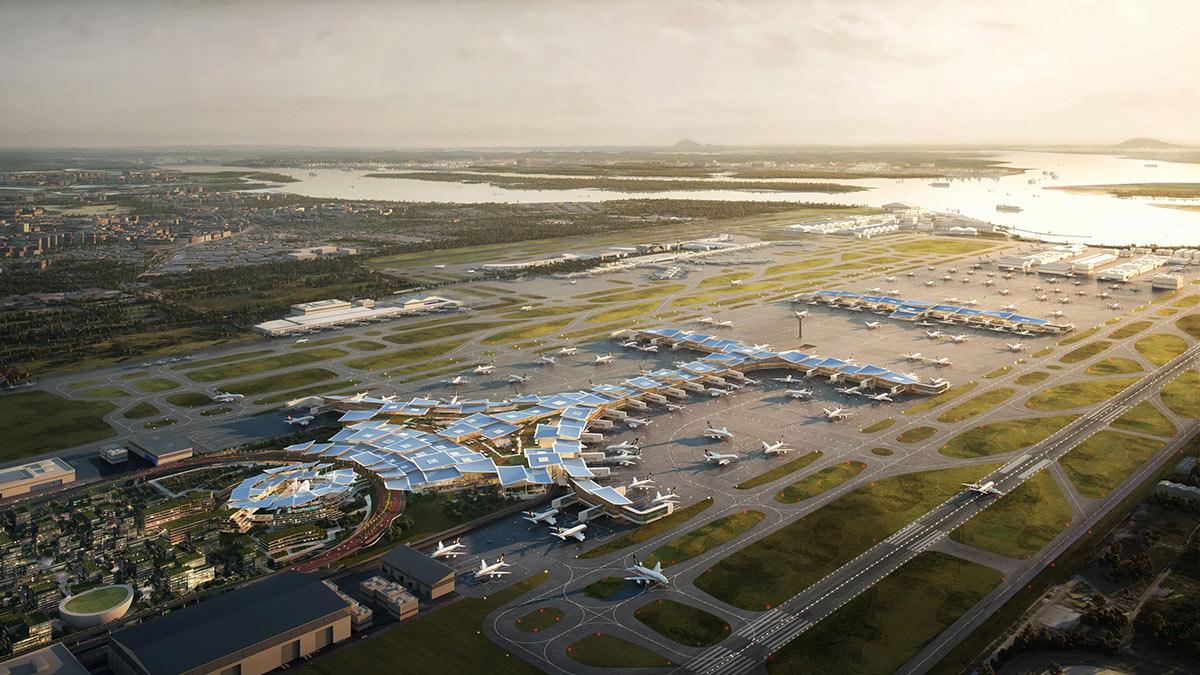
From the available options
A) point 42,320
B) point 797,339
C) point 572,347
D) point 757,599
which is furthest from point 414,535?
point 42,320

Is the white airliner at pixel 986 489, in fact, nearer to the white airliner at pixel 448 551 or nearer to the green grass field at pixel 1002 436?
the green grass field at pixel 1002 436

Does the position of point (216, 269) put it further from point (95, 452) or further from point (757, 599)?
point (757, 599)

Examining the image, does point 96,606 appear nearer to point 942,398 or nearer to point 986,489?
point 986,489

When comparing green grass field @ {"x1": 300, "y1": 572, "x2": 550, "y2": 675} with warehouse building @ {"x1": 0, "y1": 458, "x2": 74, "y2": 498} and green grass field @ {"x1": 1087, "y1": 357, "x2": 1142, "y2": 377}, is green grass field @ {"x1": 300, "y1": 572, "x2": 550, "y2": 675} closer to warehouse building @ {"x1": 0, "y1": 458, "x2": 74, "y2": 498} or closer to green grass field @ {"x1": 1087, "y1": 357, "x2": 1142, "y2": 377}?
warehouse building @ {"x1": 0, "y1": 458, "x2": 74, "y2": 498}

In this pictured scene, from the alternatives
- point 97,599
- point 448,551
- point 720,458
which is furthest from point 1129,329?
point 97,599

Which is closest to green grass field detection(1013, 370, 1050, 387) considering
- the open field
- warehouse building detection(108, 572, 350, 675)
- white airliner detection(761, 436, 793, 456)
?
the open field
